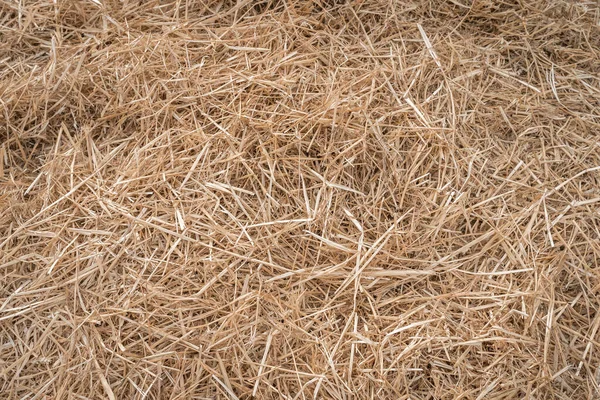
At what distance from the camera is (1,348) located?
5.63 feet

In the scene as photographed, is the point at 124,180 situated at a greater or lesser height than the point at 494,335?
greater

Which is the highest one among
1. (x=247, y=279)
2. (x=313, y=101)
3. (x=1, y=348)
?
(x=313, y=101)

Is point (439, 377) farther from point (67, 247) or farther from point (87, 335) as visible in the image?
point (67, 247)

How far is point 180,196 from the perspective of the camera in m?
1.88

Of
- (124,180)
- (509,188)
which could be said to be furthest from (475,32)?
(124,180)

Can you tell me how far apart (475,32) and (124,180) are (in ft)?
4.39

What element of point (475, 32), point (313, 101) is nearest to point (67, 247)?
point (313, 101)

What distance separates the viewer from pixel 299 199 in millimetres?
1883

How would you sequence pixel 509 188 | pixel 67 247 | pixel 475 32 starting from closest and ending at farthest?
pixel 67 247, pixel 509 188, pixel 475 32

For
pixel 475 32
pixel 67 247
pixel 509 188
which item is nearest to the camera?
pixel 67 247

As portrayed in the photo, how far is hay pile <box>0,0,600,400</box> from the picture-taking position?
65.6 inches

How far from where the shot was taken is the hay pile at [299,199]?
167cm

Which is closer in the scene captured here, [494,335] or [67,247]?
[494,335]

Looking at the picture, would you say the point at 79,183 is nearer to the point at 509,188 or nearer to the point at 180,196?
the point at 180,196
